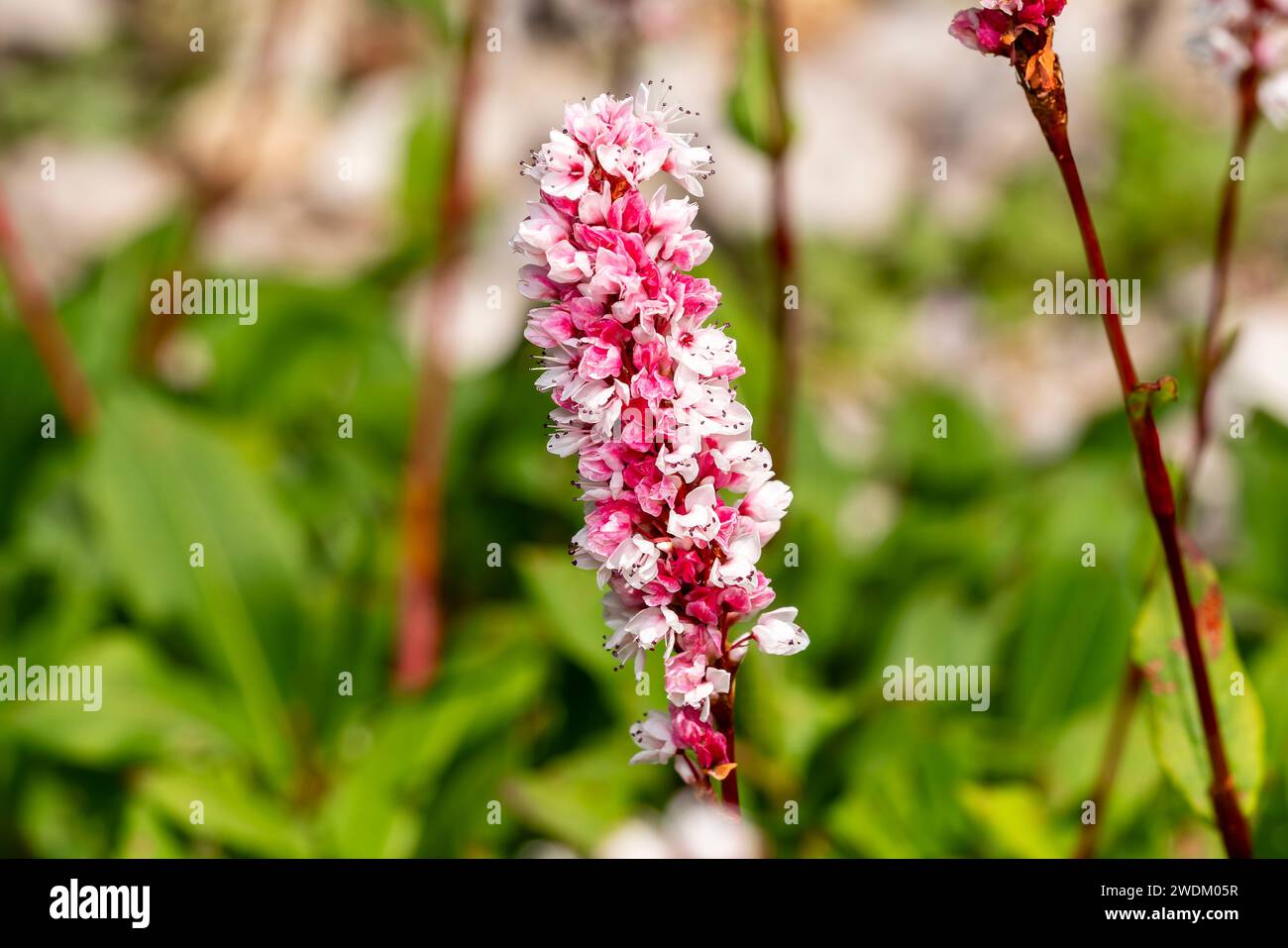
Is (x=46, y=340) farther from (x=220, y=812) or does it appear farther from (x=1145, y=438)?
(x=1145, y=438)

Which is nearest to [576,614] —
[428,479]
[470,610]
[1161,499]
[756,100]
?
[428,479]

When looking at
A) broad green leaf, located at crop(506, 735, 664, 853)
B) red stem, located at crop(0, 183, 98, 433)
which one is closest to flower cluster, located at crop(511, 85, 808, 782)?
broad green leaf, located at crop(506, 735, 664, 853)

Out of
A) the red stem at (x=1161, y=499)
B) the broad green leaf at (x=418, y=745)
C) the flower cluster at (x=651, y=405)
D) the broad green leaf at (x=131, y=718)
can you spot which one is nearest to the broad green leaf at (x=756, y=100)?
the red stem at (x=1161, y=499)

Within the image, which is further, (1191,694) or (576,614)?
(576,614)

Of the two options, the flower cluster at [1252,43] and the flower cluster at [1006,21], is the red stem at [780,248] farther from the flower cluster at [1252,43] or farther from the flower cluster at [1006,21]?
the flower cluster at [1006,21]

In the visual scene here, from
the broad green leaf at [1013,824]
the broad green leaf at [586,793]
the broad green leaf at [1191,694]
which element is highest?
the broad green leaf at [1191,694]

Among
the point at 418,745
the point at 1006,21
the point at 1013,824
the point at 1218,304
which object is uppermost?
the point at 1006,21
